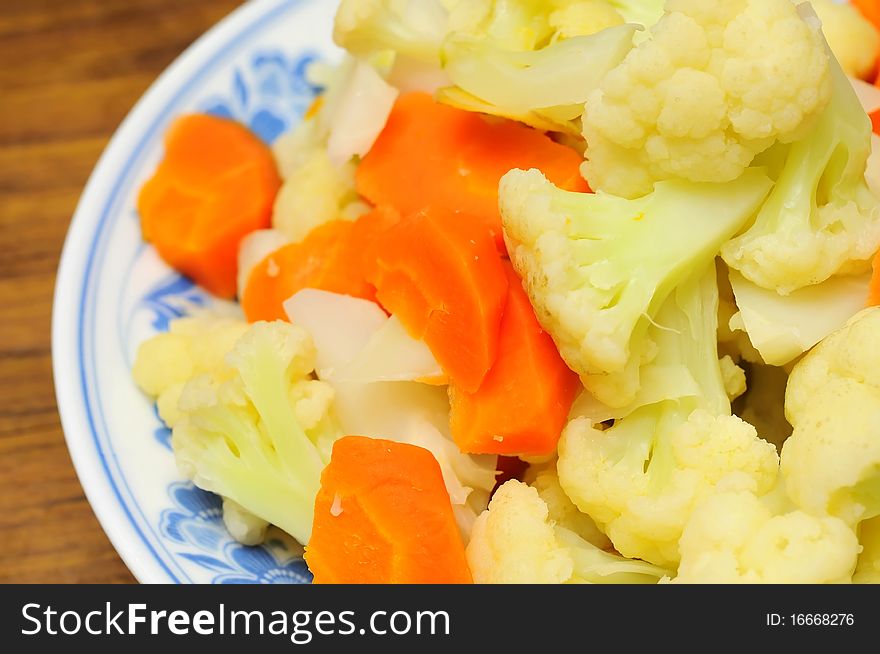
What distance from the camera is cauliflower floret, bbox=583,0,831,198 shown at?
3.31ft

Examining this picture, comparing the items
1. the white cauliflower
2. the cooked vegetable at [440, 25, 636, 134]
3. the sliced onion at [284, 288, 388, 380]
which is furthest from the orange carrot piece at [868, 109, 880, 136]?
the white cauliflower

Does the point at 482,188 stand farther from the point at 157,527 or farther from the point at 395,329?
the point at 157,527

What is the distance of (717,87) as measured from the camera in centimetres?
103

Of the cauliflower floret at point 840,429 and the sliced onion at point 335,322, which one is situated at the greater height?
the cauliflower floret at point 840,429

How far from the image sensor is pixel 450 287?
112cm

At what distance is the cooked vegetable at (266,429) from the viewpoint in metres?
1.21

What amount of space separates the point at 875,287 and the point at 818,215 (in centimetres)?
10

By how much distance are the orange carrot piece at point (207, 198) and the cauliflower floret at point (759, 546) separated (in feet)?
2.94

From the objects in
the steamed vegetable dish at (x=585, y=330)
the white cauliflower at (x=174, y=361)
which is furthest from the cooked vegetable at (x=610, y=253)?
the white cauliflower at (x=174, y=361)

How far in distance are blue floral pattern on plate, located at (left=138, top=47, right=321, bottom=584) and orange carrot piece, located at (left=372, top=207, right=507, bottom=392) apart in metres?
0.37

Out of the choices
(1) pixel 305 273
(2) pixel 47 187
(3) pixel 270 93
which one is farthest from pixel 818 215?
(2) pixel 47 187

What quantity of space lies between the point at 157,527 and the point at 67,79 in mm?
1340

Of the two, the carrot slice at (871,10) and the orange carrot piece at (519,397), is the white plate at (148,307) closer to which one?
the orange carrot piece at (519,397)

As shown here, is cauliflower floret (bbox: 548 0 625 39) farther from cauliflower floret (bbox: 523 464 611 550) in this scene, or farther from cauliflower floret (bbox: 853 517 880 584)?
cauliflower floret (bbox: 853 517 880 584)
